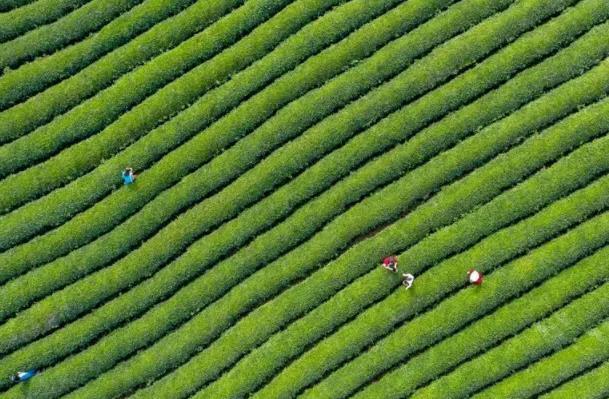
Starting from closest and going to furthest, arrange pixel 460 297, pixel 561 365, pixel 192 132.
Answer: pixel 561 365 → pixel 460 297 → pixel 192 132

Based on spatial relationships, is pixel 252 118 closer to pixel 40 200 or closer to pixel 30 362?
pixel 40 200

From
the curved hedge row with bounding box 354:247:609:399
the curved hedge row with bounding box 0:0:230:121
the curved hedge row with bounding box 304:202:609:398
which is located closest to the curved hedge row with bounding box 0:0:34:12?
the curved hedge row with bounding box 0:0:230:121

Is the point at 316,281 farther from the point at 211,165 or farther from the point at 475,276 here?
the point at 211,165

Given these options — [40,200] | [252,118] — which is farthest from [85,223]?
[252,118]

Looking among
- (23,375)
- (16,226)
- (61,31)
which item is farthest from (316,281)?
(61,31)

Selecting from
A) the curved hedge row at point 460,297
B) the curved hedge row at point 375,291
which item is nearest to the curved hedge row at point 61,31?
the curved hedge row at point 375,291

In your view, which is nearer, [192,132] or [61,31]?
[192,132]

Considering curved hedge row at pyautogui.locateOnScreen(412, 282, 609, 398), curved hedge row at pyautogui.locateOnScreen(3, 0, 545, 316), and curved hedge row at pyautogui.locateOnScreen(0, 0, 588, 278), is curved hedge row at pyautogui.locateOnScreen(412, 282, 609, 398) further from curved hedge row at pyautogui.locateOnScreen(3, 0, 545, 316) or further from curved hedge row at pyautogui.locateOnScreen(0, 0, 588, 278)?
curved hedge row at pyautogui.locateOnScreen(0, 0, 588, 278)
